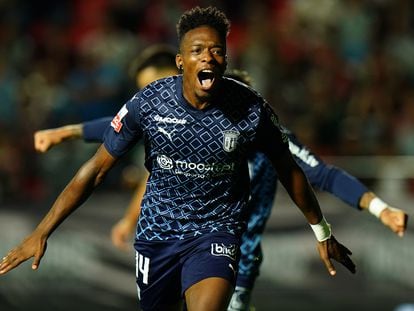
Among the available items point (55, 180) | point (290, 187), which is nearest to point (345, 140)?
point (55, 180)

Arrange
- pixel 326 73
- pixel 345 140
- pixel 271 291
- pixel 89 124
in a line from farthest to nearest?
pixel 326 73, pixel 345 140, pixel 271 291, pixel 89 124

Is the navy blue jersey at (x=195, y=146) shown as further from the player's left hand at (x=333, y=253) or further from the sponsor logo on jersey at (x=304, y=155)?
the sponsor logo on jersey at (x=304, y=155)

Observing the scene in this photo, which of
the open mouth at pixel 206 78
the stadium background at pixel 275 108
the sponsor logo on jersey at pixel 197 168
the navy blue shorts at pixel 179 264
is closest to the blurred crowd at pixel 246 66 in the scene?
the stadium background at pixel 275 108

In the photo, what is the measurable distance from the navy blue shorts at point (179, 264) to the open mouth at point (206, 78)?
772mm

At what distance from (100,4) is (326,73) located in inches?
114

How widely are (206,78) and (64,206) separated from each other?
989 mm

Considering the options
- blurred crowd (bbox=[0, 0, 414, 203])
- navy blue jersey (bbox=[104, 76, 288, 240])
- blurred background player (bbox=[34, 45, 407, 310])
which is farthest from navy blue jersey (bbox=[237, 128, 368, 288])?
blurred crowd (bbox=[0, 0, 414, 203])

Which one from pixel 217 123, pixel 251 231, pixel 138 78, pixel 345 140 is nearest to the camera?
pixel 217 123

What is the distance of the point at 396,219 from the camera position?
6.25 m

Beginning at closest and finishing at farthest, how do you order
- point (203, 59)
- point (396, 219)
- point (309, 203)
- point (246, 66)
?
1. point (203, 59)
2. point (309, 203)
3. point (396, 219)
4. point (246, 66)

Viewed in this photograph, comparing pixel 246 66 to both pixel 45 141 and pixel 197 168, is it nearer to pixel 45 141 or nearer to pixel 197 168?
pixel 45 141

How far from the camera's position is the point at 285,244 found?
9.59 metres

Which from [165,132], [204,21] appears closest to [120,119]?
[165,132]

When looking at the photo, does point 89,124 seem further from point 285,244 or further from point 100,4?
point 100,4
